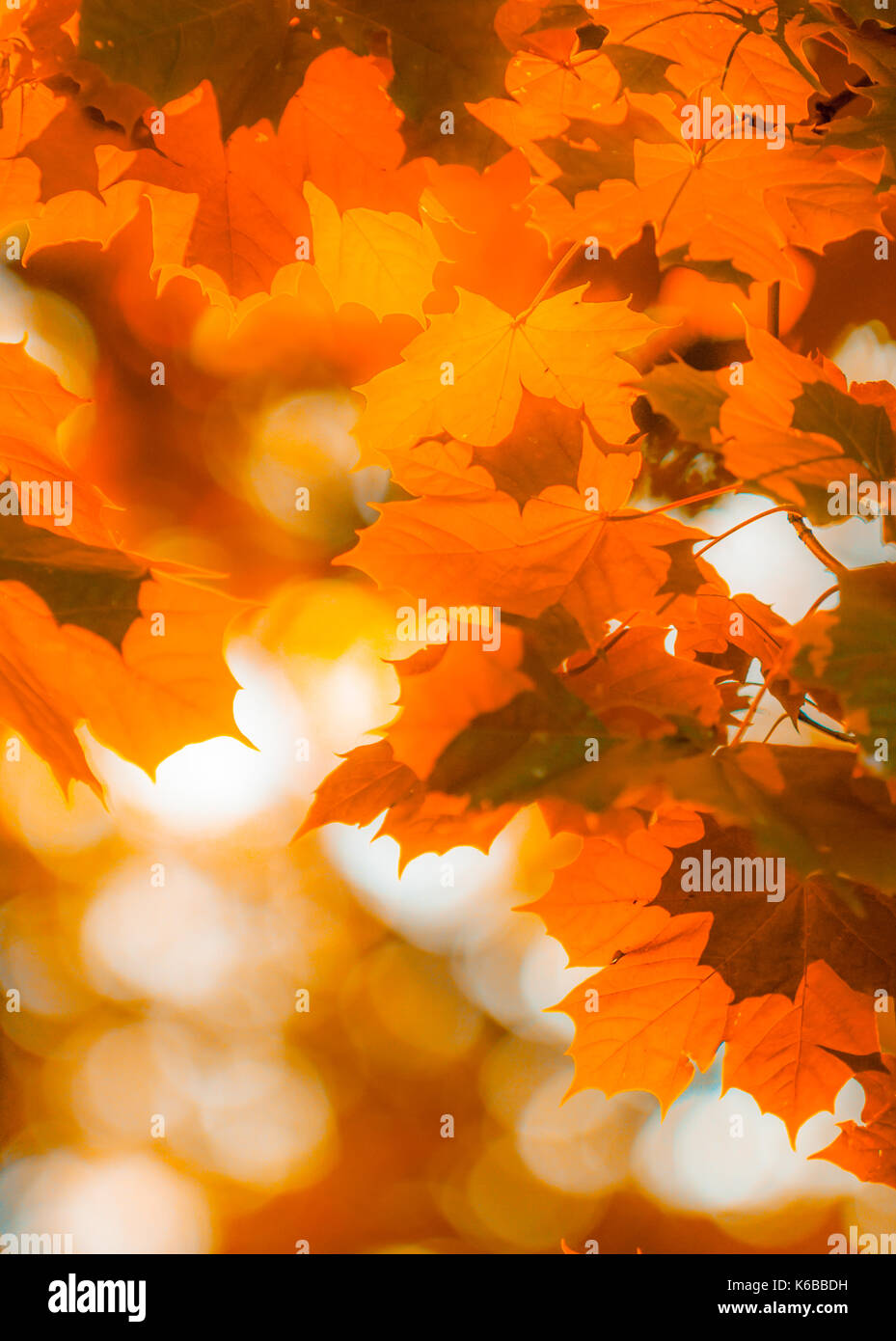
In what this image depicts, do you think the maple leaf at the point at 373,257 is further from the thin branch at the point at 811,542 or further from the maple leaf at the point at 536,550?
the thin branch at the point at 811,542

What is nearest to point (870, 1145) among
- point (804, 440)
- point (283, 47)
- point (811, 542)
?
point (811, 542)

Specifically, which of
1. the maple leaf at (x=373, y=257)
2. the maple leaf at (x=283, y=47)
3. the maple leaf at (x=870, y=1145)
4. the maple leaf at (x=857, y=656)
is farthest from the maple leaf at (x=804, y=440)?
the maple leaf at (x=870, y=1145)

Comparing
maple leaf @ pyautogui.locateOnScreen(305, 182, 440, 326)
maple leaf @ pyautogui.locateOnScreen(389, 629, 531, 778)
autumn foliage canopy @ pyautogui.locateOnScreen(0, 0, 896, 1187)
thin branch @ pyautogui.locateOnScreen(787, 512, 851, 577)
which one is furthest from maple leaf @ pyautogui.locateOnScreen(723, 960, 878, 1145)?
maple leaf @ pyautogui.locateOnScreen(305, 182, 440, 326)

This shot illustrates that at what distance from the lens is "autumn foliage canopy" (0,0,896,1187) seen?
2.25ft

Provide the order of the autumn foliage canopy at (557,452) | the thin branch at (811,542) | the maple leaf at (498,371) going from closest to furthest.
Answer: the autumn foliage canopy at (557,452)
the thin branch at (811,542)
the maple leaf at (498,371)

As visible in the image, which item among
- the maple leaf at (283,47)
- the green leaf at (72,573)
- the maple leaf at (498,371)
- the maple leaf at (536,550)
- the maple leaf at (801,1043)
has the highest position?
the maple leaf at (283,47)

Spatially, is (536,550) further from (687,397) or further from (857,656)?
→ (857,656)

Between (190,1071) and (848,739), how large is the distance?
3808 millimetres

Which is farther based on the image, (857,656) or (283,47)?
(283,47)

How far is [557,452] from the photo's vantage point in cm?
93

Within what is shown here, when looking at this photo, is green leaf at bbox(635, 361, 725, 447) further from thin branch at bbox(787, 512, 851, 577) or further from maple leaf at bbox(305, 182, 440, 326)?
maple leaf at bbox(305, 182, 440, 326)

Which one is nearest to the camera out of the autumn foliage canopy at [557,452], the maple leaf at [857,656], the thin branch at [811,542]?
the maple leaf at [857,656]

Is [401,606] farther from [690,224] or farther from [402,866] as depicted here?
[690,224]

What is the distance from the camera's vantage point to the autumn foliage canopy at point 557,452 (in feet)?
2.25
